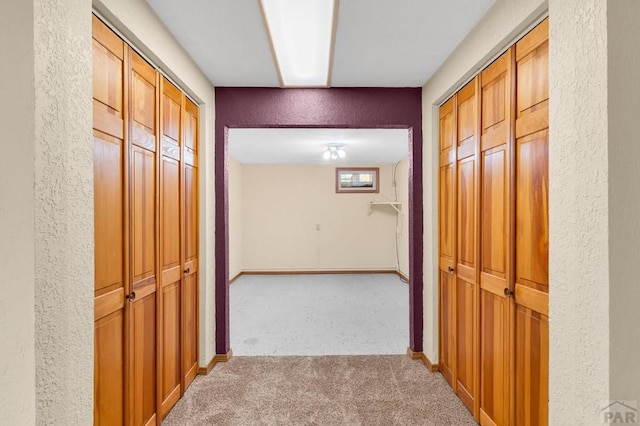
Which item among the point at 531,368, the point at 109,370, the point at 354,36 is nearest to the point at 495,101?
the point at 354,36

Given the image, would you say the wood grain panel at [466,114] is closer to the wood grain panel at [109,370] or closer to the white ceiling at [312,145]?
the white ceiling at [312,145]

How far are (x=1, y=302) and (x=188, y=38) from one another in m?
1.85

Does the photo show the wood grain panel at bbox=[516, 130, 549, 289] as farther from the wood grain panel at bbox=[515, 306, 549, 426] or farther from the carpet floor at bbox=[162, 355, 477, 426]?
the carpet floor at bbox=[162, 355, 477, 426]

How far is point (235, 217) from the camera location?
22.8 feet

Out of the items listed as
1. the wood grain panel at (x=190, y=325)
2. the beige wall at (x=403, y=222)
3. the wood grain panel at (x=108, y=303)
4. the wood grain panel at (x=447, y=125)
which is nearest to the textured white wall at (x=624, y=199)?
the wood grain panel at (x=447, y=125)

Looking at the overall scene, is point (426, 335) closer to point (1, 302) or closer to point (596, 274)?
point (596, 274)

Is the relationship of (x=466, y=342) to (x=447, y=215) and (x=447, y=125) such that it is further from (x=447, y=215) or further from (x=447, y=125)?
(x=447, y=125)

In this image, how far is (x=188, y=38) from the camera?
221 centimetres

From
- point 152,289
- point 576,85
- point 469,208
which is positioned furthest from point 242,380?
point 576,85

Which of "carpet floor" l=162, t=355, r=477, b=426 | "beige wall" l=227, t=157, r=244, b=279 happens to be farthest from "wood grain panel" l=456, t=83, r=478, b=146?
"beige wall" l=227, t=157, r=244, b=279

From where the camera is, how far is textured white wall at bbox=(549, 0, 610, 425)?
109cm

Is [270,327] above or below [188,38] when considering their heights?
below

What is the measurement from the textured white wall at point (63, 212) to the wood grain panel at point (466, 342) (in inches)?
84.7

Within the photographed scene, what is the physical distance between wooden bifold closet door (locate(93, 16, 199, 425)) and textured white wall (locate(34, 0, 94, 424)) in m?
0.20
